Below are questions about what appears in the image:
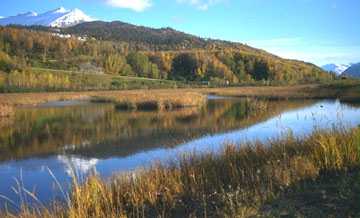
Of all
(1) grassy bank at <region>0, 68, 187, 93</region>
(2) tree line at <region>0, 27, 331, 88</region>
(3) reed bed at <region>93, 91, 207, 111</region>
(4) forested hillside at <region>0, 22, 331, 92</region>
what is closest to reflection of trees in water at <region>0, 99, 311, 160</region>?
(3) reed bed at <region>93, 91, 207, 111</region>

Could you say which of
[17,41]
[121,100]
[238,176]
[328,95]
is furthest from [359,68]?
[238,176]

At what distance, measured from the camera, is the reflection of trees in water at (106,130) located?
17891mm

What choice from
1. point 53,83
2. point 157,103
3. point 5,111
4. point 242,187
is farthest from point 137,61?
point 242,187

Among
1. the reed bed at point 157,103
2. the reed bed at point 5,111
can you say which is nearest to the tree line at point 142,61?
the reed bed at point 157,103

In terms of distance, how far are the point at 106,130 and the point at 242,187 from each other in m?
16.7

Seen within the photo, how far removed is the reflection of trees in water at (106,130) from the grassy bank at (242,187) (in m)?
7.62

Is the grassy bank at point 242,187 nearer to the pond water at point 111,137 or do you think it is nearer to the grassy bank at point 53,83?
the pond water at point 111,137

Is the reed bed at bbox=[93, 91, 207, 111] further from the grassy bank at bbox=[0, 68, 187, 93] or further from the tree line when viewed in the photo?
the tree line

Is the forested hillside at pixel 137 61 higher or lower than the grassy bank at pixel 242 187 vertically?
higher

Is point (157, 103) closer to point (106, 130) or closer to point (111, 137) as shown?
point (106, 130)

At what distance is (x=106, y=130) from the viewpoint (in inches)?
933

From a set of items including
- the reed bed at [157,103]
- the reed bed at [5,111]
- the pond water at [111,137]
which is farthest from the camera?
the reed bed at [157,103]

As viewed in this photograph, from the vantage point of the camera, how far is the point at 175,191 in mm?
7906

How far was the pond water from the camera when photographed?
1271cm
